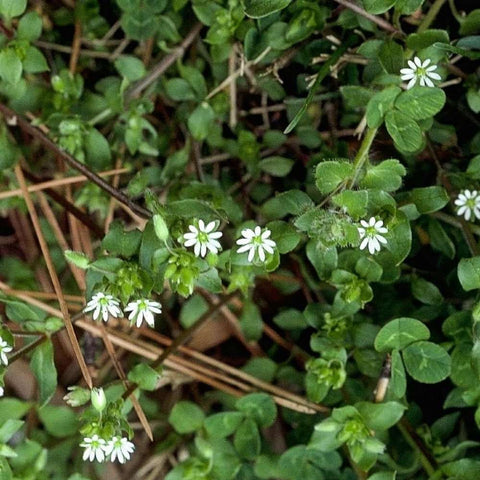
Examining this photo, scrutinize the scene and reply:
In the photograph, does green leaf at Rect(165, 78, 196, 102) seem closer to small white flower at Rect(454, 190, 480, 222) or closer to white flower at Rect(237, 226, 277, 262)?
white flower at Rect(237, 226, 277, 262)

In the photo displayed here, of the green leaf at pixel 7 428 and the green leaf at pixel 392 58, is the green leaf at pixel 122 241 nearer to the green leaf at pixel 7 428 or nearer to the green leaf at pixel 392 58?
the green leaf at pixel 7 428

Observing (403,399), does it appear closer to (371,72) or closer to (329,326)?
(329,326)

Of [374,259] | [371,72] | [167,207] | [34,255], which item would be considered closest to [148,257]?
[167,207]

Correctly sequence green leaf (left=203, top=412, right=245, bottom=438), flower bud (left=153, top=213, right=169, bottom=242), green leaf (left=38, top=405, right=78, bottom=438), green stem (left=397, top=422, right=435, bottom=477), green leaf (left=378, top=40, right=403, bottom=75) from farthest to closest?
green leaf (left=38, top=405, right=78, bottom=438)
green leaf (left=203, top=412, right=245, bottom=438)
green stem (left=397, top=422, right=435, bottom=477)
green leaf (left=378, top=40, right=403, bottom=75)
flower bud (left=153, top=213, right=169, bottom=242)

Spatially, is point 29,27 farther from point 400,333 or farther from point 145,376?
point 400,333

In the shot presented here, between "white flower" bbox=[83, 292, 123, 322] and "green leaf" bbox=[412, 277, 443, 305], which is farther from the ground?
"white flower" bbox=[83, 292, 123, 322]

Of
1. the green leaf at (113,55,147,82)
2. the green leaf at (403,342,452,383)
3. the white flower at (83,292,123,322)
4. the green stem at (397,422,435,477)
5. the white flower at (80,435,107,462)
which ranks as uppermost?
the green leaf at (113,55,147,82)

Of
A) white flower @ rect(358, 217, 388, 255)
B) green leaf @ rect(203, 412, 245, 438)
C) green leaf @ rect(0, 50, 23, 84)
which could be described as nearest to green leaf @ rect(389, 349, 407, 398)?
white flower @ rect(358, 217, 388, 255)

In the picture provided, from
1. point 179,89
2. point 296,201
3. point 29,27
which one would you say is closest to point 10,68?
point 29,27

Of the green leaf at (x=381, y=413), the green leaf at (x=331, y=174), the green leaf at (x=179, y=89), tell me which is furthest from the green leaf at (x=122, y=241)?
the green leaf at (x=381, y=413)
